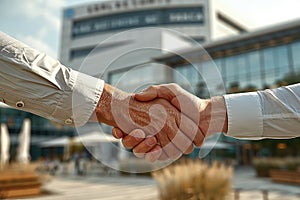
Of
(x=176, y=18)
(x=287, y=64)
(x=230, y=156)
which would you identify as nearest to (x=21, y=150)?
(x=230, y=156)

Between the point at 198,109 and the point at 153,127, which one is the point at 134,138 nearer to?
the point at 153,127

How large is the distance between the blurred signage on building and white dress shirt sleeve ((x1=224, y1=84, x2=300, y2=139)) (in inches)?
1648

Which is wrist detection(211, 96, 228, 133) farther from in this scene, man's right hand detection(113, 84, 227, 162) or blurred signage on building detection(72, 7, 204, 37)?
blurred signage on building detection(72, 7, 204, 37)

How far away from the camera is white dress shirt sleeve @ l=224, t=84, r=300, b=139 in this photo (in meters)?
1.58

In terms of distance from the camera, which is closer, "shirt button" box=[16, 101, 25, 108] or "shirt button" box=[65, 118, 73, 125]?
"shirt button" box=[16, 101, 25, 108]

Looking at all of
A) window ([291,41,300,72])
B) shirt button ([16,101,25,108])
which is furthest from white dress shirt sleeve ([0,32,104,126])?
window ([291,41,300,72])

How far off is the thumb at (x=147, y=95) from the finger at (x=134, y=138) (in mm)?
205

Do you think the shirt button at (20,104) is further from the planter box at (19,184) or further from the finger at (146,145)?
the planter box at (19,184)

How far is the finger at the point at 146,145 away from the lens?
178 cm

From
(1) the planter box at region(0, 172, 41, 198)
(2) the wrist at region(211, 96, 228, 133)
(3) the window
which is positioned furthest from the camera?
(3) the window

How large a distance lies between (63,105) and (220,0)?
162 ft

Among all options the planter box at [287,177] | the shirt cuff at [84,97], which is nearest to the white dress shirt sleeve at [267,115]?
the shirt cuff at [84,97]

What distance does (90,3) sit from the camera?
165 ft

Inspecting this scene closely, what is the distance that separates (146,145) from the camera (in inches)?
70.4
